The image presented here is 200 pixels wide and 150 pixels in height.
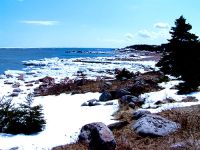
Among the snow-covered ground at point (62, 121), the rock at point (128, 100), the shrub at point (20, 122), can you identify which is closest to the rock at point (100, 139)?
the snow-covered ground at point (62, 121)

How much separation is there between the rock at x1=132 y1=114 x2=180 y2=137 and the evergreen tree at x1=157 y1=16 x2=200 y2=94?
762 centimetres

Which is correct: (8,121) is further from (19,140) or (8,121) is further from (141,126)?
(141,126)

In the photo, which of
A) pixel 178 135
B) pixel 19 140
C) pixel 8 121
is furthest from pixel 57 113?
pixel 178 135

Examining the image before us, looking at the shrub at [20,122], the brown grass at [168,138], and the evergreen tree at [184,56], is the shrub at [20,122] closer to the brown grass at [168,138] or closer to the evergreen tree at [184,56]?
the brown grass at [168,138]

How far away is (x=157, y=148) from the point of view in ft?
31.3

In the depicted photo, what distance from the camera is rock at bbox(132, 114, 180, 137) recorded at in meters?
10.8

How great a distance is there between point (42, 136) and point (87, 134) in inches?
102

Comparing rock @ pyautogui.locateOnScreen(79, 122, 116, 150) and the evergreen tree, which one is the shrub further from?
the evergreen tree

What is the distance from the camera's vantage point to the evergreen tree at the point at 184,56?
1950cm

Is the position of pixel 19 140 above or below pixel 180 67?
below

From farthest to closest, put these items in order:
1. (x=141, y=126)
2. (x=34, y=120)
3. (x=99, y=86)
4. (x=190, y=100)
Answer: (x=99, y=86) < (x=190, y=100) < (x=34, y=120) < (x=141, y=126)

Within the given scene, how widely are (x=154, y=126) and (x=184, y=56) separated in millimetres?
10975

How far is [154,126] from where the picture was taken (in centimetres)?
1118

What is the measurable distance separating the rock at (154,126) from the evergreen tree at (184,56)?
7.62 meters
